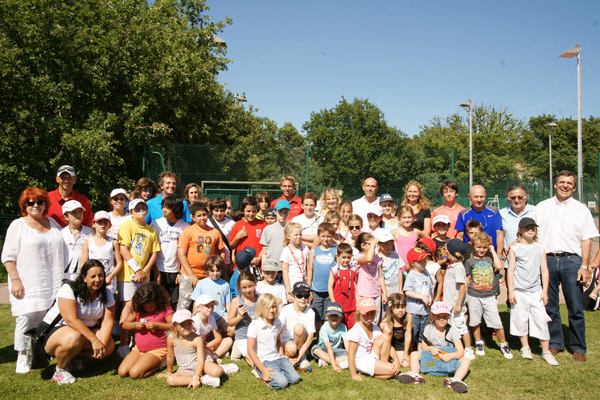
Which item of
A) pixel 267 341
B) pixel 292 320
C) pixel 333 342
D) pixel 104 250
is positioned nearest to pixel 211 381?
pixel 267 341

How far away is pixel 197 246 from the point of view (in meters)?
4.73

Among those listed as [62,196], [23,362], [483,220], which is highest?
[62,196]

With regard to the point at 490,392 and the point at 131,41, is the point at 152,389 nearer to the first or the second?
the point at 490,392

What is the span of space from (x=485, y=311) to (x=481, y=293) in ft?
0.73

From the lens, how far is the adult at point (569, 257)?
4.55 m

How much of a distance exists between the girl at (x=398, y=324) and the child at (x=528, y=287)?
4.18ft

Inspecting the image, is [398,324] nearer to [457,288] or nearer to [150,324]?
[457,288]

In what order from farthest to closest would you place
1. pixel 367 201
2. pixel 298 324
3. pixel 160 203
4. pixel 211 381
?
pixel 367 201
pixel 160 203
pixel 298 324
pixel 211 381

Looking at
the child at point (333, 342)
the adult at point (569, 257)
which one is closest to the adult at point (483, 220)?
the adult at point (569, 257)

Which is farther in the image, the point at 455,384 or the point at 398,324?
the point at 398,324

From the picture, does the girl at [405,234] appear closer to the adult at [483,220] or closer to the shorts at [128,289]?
the adult at [483,220]

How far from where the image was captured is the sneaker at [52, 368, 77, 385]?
147 inches

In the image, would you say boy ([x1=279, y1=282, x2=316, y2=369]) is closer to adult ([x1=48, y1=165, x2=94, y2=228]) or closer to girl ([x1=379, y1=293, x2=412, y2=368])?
girl ([x1=379, y1=293, x2=412, y2=368])

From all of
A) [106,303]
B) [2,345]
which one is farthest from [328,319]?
[2,345]
